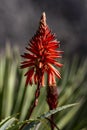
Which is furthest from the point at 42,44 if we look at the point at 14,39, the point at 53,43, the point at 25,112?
the point at 14,39

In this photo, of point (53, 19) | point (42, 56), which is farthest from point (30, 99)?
point (53, 19)

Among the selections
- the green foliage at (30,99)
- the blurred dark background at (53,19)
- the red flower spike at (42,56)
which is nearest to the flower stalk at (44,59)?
the red flower spike at (42,56)

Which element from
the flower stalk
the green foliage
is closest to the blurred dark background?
the green foliage

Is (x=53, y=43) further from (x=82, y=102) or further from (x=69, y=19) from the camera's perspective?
(x=69, y=19)

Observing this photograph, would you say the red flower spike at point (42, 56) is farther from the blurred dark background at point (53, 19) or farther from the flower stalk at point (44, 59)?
the blurred dark background at point (53, 19)

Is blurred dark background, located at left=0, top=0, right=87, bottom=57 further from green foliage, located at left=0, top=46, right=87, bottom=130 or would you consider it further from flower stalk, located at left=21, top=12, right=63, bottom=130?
flower stalk, located at left=21, top=12, right=63, bottom=130
